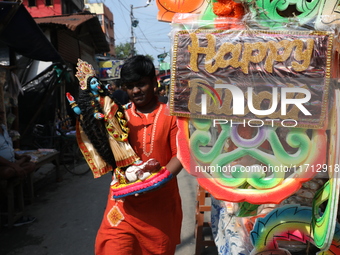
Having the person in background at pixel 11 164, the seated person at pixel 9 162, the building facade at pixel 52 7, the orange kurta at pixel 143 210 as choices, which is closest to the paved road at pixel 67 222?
the person in background at pixel 11 164

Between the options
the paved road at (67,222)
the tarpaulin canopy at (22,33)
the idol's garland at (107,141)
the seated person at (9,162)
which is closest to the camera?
the idol's garland at (107,141)

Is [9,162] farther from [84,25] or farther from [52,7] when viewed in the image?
[52,7]

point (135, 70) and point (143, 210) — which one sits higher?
point (135, 70)

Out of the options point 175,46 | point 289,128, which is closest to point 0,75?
point 175,46

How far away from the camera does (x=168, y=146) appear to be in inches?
68.9

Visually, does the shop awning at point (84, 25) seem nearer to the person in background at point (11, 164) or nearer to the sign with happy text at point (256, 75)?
the person in background at point (11, 164)

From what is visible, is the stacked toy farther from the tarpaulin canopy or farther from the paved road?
the tarpaulin canopy

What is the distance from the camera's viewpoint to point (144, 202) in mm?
1688

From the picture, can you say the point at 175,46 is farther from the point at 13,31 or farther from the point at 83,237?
the point at 13,31

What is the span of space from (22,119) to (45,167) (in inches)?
54.3

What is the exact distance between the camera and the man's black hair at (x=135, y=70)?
5.22 feet

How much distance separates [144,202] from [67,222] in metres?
2.36

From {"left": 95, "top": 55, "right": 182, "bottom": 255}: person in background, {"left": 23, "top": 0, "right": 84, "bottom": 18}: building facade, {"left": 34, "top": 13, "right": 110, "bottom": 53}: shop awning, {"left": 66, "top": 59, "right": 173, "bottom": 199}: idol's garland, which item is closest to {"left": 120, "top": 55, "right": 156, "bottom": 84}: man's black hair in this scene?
{"left": 95, "top": 55, "right": 182, "bottom": 255}: person in background

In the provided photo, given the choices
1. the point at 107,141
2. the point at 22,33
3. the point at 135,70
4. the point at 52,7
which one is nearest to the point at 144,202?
the point at 107,141
